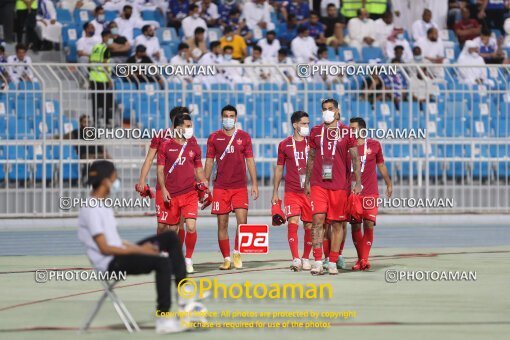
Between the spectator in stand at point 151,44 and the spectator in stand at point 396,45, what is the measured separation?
5570 millimetres

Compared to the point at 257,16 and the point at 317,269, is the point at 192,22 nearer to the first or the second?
the point at 257,16

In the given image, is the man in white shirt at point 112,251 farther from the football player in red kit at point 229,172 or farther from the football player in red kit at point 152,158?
the football player in red kit at point 229,172

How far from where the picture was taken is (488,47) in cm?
3484

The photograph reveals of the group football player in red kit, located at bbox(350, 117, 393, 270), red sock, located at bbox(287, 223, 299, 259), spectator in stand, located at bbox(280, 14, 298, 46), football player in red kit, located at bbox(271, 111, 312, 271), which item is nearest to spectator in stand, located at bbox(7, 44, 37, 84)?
spectator in stand, located at bbox(280, 14, 298, 46)

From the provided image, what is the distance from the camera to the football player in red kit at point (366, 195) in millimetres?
19406

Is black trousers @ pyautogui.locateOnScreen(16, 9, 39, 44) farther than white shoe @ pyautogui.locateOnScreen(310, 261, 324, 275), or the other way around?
black trousers @ pyautogui.locateOnScreen(16, 9, 39, 44)

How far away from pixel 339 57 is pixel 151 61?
5.12 metres

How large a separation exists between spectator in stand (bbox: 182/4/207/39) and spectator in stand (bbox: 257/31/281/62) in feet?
4.76

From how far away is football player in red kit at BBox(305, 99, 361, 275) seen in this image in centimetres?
1859

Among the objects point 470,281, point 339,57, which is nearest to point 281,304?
point 470,281

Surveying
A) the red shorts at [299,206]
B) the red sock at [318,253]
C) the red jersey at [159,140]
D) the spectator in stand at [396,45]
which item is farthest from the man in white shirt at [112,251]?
the spectator in stand at [396,45]

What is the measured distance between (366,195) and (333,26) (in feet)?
52.6

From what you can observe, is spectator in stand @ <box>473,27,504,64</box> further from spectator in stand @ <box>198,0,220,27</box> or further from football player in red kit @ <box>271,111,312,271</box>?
football player in red kit @ <box>271,111,312,271</box>

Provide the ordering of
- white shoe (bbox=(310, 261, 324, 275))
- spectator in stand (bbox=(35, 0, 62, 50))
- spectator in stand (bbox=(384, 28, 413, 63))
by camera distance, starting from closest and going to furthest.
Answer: white shoe (bbox=(310, 261, 324, 275)) < spectator in stand (bbox=(35, 0, 62, 50)) < spectator in stand (bbox=(384, 28, 413, 63))
